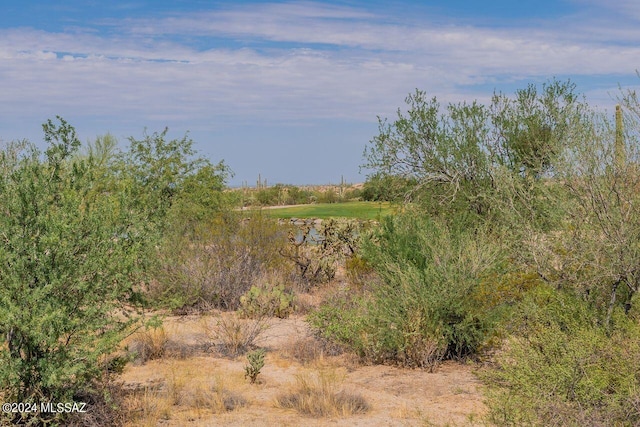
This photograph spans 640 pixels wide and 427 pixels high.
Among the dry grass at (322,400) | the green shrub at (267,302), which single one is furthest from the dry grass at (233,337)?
the dry grass at (322,400)

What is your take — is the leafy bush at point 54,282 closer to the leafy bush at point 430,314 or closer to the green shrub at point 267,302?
the leafy bush at point 430,314

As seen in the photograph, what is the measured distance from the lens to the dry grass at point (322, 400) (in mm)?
8250

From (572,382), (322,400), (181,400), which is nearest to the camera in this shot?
(572,382)

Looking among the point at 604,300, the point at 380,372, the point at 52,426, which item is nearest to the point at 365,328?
the point at 380,372

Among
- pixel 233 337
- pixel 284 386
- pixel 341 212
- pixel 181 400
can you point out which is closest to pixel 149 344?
pixel 233 337

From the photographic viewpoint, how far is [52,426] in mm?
6941

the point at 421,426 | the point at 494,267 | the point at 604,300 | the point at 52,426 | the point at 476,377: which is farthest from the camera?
the point at 494,267

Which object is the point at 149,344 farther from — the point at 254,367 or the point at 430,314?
the point at 430,314

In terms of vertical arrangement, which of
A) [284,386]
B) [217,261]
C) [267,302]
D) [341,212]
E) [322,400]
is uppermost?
[341,212]

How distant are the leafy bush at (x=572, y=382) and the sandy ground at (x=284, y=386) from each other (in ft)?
2.14

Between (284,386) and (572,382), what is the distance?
4310 mm

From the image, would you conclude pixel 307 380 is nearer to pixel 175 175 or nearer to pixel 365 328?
pixel 365 328

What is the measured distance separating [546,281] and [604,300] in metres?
0.75

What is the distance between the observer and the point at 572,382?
618cm
